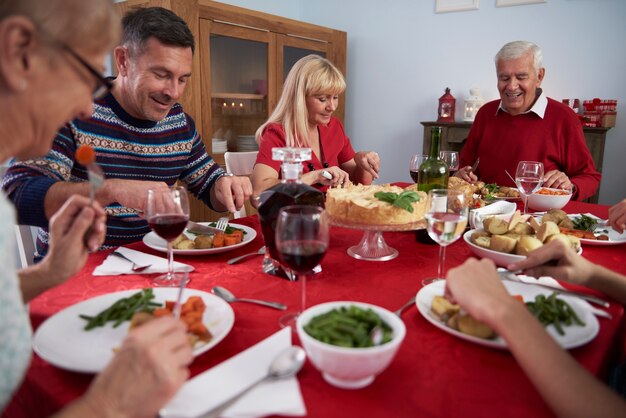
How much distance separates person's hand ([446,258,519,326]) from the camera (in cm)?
79

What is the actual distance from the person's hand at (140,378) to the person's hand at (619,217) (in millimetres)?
1447

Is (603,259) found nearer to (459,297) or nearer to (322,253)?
(459,297)

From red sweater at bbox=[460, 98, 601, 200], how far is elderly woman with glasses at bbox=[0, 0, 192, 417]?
8.90 ft

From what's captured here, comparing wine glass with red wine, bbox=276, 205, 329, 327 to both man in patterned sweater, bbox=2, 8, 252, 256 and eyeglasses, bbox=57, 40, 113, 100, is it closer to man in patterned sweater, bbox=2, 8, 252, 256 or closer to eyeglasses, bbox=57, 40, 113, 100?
eyeglasses, bbox=57, 40, 113, 100

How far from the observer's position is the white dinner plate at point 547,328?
81cm

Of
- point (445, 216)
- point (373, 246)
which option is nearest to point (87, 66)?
point (445, 216)

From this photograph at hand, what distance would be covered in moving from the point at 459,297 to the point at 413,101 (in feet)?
14.2

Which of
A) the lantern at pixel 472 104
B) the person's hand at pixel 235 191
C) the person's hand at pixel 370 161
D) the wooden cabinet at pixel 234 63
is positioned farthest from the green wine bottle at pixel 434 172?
the lantern at pixel 472 104

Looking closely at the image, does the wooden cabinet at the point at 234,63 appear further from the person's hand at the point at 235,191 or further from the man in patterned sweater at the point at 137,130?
the person's hand at the point at 235,191

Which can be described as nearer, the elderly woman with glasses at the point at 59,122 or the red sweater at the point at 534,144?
the elderly woman with glasses at the point at 59,122

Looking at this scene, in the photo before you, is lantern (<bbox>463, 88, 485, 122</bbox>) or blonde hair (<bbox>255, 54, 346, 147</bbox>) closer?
blonde hair (<bbox>255, 54, 346, 147</bbox>)

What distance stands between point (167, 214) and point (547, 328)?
0.89 meters

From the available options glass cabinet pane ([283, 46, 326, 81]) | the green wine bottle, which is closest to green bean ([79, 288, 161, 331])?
the green wine bottle

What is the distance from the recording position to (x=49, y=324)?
0.86 meters
